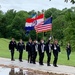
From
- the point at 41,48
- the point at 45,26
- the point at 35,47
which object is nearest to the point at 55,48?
the point at 41,48

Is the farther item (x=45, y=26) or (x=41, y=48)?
(x=45, y=26)

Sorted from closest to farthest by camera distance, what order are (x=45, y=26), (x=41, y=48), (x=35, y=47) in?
(x=41, y=48) → (x=45, y=26) → (x=35, y=47)

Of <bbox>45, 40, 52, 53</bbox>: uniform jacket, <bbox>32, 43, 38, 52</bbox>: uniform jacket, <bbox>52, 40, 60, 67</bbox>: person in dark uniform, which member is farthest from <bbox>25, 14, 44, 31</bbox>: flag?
<bbox>52, 40, 60, 67</bbox>: person in dark uniform

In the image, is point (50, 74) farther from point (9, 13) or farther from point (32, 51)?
point (9, 13)

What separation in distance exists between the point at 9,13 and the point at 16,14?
265 cm

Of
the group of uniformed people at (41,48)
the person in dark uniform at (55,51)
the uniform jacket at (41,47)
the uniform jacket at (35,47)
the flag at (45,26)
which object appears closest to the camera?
the person in dark uniform at (55,51)

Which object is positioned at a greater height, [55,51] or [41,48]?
[41,48]

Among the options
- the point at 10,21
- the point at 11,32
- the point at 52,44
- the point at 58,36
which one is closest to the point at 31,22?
the point at 52,44

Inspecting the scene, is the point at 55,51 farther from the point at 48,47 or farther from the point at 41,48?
the point at 41,48

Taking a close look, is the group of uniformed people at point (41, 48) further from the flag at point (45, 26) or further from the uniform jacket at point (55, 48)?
the flag at point (45, 26)

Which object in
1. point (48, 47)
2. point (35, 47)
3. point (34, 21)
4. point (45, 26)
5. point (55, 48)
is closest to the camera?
point (55, 48)

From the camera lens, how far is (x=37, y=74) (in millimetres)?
19062

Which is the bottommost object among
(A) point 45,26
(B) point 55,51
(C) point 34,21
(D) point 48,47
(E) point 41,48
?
(B) point 55,51

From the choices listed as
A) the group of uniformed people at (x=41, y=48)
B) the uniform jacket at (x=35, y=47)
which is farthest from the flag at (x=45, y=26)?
the uniform jacket at (x=35, y=47)
